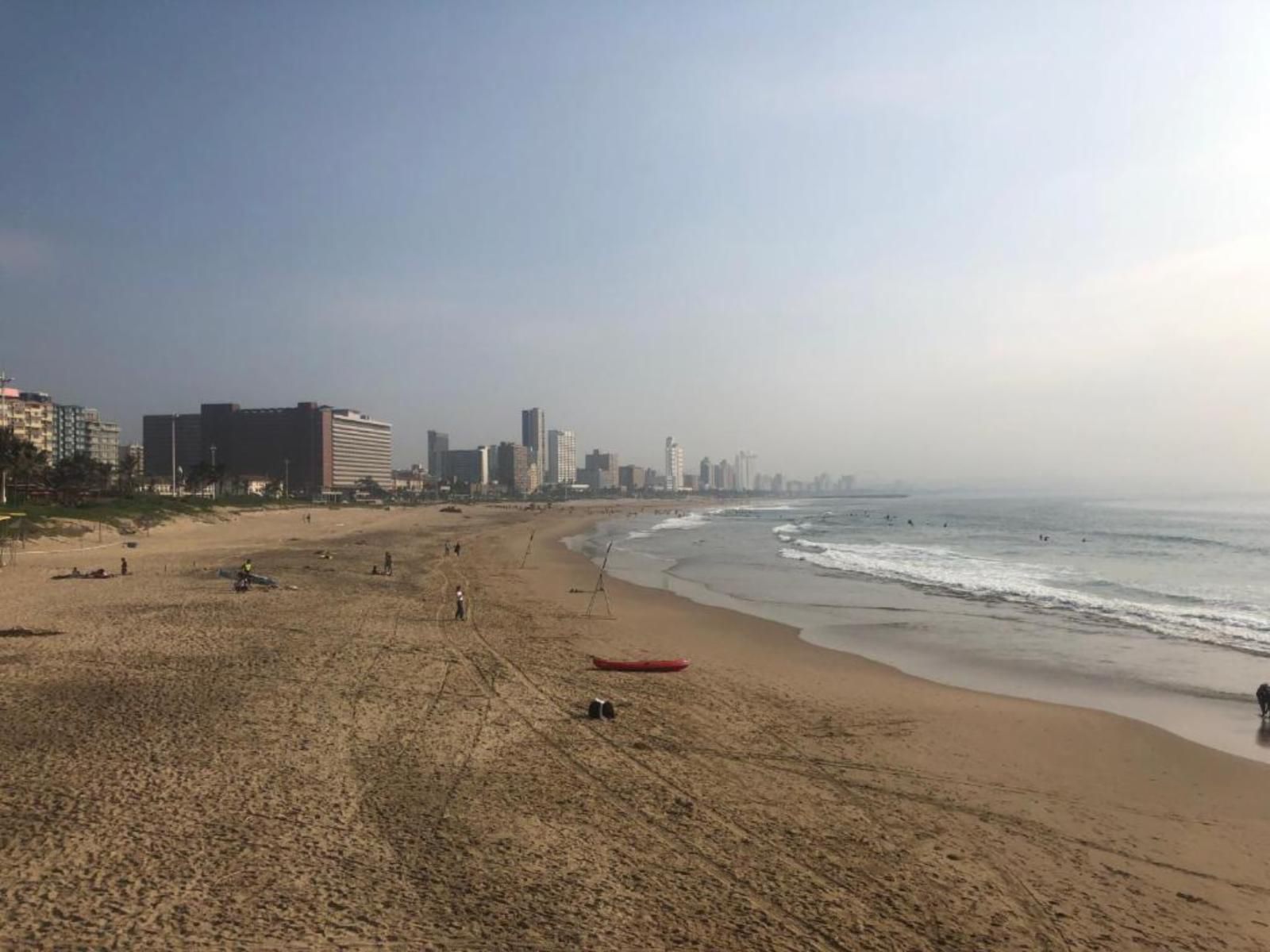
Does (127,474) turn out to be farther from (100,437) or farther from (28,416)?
(100,437)

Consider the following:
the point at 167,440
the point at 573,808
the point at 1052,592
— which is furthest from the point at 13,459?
the point at 167,440

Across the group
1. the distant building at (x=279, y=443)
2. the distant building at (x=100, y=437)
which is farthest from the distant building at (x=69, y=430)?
the distant building at (x=279, y=443)

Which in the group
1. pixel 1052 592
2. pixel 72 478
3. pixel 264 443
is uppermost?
pixel 264 443

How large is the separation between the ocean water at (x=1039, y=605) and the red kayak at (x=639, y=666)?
5.60 m

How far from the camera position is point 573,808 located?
29.6 feet

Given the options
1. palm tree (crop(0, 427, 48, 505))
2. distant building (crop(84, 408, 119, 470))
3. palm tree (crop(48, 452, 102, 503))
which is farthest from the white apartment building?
palm tree (crop(0, 427, 48, 505))

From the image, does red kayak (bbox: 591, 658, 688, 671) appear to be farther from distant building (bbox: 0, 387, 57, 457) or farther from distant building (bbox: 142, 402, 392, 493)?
distant building (bbox: 142, 402, 392, 493)

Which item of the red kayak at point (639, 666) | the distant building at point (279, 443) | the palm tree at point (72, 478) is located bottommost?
the red kayak at point (639, 666)

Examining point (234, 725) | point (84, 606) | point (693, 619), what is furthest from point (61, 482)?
point (234, 725)

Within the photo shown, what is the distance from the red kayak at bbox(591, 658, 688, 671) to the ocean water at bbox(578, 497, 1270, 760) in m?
5.60

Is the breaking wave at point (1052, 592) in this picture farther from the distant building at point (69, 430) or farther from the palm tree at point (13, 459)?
the distant building at point (69, 430)

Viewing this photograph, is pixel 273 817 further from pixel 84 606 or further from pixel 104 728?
pixel 84 606

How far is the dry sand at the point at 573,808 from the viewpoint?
263 inches

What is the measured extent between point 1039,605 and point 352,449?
181m
